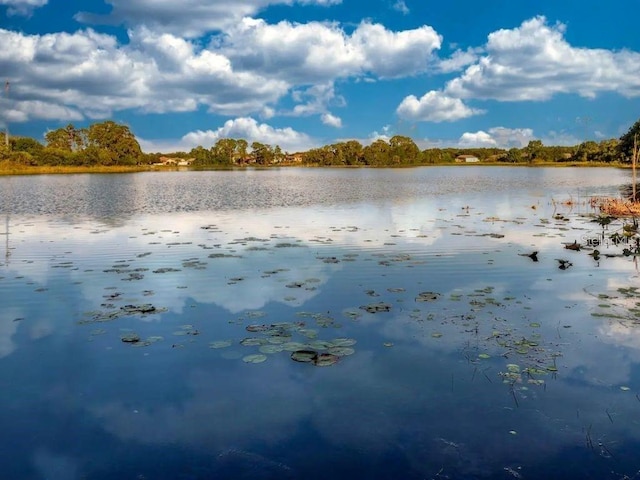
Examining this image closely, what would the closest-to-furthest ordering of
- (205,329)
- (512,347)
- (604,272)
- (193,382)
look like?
1. (193,382)
2. (512,347)
3. (205,329)
4. (604,272)

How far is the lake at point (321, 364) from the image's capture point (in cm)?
587

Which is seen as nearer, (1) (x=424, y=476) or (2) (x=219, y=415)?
(1) (x=424, y=476)

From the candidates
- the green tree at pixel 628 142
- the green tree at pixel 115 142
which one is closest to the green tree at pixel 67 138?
the green tree at pixel 115 142

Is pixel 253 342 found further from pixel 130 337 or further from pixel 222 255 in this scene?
pixel 222 255

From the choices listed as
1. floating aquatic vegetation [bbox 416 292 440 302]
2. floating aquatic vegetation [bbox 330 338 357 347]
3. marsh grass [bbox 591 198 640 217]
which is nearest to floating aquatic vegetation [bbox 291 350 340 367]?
floating aquatic vegetation [bbox 330 338 357 347]

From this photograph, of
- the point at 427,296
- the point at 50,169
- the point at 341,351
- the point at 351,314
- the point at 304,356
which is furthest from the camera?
the point at 50,169

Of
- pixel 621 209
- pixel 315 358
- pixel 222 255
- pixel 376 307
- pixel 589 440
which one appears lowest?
pixel 589 440

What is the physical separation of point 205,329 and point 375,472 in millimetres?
5718

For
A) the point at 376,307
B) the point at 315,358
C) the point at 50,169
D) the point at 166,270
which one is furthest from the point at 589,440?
the point at 50,169

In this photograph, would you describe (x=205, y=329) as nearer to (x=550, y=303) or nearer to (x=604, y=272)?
(x=550, y=303)

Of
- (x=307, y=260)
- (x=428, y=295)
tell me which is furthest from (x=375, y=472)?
(x=307, y=260)

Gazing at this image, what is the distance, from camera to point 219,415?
22.4ft

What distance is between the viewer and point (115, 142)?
503 ft

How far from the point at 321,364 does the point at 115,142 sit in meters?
161
